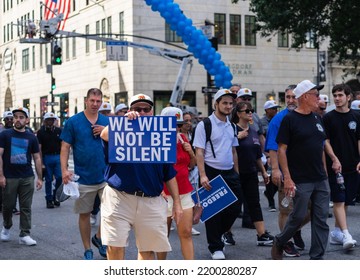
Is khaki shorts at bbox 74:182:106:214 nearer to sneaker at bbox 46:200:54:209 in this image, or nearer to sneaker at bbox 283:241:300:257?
sneaker at bbox 283:241:300:257

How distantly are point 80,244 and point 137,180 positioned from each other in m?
3.87

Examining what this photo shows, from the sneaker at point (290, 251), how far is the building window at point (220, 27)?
3904 cm

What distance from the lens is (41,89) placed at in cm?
6009

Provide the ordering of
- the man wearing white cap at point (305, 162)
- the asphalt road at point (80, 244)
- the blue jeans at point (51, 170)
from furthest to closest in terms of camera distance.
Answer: the blue jeans at point (51, 170), the asphalt road at point (80, 244), the man wearing white cap at point (305, 162)

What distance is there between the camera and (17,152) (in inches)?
379

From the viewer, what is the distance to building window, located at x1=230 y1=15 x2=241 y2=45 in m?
47.2

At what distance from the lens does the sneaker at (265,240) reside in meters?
8.98

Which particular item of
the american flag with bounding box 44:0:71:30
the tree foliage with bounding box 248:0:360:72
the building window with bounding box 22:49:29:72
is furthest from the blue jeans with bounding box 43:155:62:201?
the building window with bounding box 22:49:29:72

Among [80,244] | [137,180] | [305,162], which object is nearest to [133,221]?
[137,180]

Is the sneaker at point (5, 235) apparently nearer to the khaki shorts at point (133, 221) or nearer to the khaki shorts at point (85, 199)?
the khaki shorts at point (85, 199)

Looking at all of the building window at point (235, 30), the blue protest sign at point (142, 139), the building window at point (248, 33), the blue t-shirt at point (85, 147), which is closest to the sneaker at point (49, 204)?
the blue t-shirt at point (85, 147)

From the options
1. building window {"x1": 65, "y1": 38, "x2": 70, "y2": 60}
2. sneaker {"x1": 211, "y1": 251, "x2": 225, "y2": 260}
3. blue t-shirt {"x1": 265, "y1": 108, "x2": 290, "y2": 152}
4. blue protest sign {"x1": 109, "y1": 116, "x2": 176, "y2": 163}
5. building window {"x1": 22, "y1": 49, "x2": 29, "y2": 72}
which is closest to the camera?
blue protest sign {"x1": 109, "y1": 116, "x2": 176, "y2": 163}

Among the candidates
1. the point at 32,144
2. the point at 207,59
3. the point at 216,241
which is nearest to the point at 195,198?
the point at 216,241

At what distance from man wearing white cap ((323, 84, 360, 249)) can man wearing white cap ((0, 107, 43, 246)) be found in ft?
13.1
